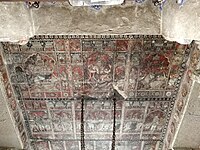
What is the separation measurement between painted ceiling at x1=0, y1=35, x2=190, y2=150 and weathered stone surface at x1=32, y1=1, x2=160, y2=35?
126 centimetres

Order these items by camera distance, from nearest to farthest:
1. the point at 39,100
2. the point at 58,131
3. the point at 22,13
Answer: the point at 22,13 → the point at 39,100 → the point at 58,131

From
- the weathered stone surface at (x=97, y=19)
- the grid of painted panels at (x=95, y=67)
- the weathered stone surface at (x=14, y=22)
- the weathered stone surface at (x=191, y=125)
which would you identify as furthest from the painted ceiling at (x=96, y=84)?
the weathered stone surface at (x=14, y=22)

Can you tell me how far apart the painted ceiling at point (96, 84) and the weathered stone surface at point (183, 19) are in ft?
4.88

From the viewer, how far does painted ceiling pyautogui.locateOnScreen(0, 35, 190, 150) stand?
4.05 metres

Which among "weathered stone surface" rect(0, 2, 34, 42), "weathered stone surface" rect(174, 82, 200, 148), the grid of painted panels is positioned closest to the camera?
"weathered stone surface" rect(0, 2, 34, 42)

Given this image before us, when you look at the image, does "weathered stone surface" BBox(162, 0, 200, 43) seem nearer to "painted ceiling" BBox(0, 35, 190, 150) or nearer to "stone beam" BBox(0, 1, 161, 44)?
"stone beam" BBox(0, 1, 161, 44)

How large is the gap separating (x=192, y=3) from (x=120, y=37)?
1.75m

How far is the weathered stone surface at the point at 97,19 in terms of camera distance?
100 inches

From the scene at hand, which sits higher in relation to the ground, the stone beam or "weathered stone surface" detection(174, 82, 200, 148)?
the stone beam

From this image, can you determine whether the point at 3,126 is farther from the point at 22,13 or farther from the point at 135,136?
the point at 22,13

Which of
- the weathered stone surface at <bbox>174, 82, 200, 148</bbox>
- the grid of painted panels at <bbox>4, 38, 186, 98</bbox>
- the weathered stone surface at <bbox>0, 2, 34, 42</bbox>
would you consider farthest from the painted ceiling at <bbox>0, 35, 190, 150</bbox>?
the weathered stone surface at <bbox>0, 2, 34, 42</bbox>

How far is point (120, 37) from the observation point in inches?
154

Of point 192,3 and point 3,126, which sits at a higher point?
point 192,3

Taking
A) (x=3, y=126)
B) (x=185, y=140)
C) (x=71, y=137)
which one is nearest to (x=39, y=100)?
(x=3, y=126)
